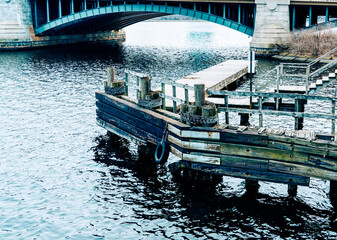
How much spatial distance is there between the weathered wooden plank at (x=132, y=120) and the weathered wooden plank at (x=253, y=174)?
3.22 metres

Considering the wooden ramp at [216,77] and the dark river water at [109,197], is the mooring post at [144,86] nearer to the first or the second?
the dark river water at [109,197]

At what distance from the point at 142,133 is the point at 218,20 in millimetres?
45478

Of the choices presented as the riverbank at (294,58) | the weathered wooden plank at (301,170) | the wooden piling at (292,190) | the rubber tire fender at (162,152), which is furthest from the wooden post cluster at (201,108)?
the riverbank at (294,58)

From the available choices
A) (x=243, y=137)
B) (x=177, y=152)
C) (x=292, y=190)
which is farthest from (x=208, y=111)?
(x=292, y=190)

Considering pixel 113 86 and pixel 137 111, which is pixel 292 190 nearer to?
pixel 137 111

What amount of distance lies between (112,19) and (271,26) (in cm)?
3323

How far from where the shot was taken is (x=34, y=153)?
25094 mm

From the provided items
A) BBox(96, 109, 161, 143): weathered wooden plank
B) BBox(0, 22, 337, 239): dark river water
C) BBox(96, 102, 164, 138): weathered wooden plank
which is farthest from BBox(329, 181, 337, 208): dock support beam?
BBox(96, 109, 161, 143): weathered wooden plank

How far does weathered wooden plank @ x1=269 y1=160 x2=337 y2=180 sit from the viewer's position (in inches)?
674

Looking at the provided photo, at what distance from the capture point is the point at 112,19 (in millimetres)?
85938

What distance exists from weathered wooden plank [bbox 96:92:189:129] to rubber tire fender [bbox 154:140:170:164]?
0.89 meters

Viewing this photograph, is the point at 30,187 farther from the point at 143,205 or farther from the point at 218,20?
the point at 218,20

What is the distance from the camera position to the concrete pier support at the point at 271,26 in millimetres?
62062

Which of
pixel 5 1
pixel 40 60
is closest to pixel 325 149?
pixel 40 60
